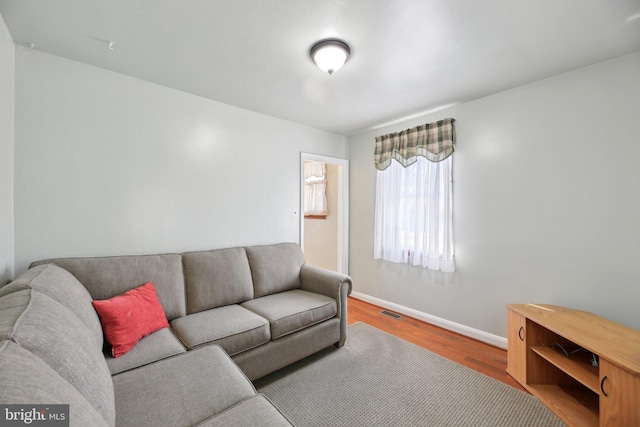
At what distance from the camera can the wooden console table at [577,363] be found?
4.48 feet

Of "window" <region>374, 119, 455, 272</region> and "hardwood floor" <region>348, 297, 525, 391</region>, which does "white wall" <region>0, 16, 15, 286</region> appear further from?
"window" <region>374, 119, 455, 272</region>

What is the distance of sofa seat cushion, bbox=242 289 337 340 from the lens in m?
2.07

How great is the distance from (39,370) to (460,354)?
2845 millimetres

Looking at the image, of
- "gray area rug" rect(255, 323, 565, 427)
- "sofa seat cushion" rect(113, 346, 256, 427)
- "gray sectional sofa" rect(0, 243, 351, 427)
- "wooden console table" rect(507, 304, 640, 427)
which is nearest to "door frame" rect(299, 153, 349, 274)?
"gray sectional sofa" rect(0, 243, 351, 427)

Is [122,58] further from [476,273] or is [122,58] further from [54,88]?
[476,273]

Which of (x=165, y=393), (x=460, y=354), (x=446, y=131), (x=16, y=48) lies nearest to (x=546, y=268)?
(x=460, y=354)

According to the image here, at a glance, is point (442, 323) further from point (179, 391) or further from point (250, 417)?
point (179, 391)

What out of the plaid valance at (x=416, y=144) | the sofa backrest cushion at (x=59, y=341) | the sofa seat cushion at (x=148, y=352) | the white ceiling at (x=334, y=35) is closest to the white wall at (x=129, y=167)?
the white ceiling at (x=334, y=35)

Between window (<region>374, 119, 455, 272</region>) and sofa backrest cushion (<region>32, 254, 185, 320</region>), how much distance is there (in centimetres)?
245

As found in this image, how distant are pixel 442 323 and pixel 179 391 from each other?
2.74 m

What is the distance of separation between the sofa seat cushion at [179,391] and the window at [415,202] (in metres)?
2.43

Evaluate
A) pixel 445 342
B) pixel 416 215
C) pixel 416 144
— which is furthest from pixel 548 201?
pixel 445 342

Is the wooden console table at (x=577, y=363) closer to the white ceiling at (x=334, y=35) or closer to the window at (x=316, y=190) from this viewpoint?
the white ceiling at (x=334, y=35)

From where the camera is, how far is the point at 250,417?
40.8 inches
